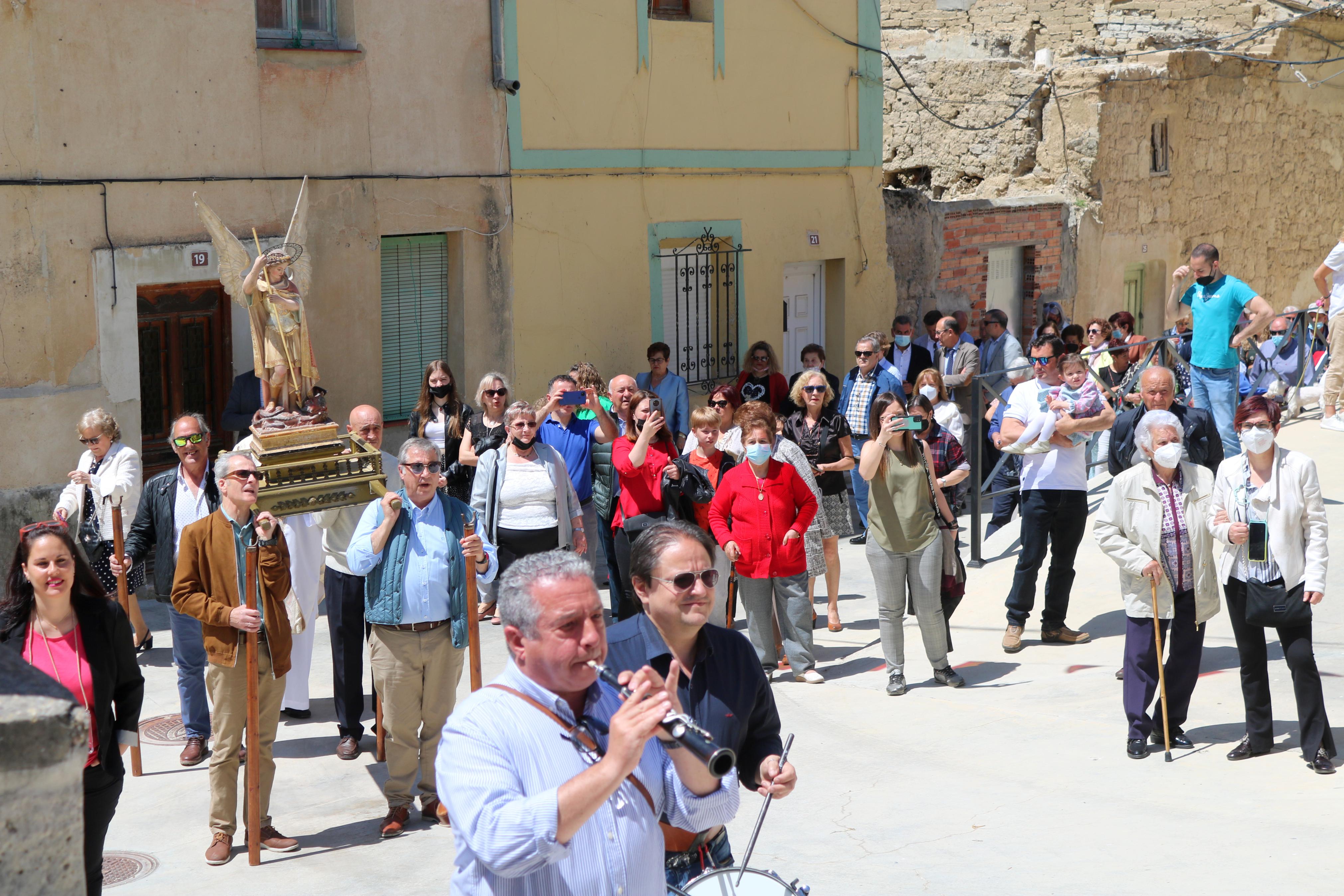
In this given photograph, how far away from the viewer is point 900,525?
8.16m

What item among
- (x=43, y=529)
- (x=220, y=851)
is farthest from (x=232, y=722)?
(x=43, y=529)

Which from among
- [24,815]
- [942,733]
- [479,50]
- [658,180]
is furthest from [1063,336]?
[24,815]

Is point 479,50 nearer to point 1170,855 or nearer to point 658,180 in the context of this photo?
point 658,180

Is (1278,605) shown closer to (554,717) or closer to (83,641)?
(554,717)

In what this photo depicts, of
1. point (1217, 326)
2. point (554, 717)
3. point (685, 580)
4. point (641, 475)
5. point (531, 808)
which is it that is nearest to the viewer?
point (531, 808)

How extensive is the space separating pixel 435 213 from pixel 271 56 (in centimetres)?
182

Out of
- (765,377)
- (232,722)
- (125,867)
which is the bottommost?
(125,867)

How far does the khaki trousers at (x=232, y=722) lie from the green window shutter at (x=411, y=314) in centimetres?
586

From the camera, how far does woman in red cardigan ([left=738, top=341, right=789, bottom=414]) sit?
40.6 feet

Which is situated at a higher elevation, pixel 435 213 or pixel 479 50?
pixel 479 50

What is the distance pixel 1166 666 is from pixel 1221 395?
15.5 feet

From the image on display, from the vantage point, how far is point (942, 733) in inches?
301

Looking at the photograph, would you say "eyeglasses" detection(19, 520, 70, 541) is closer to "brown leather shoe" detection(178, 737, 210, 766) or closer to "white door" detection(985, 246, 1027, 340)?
"brown leather shoe" detection(178, 737, 210, 766)

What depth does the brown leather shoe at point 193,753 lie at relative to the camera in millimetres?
7211
